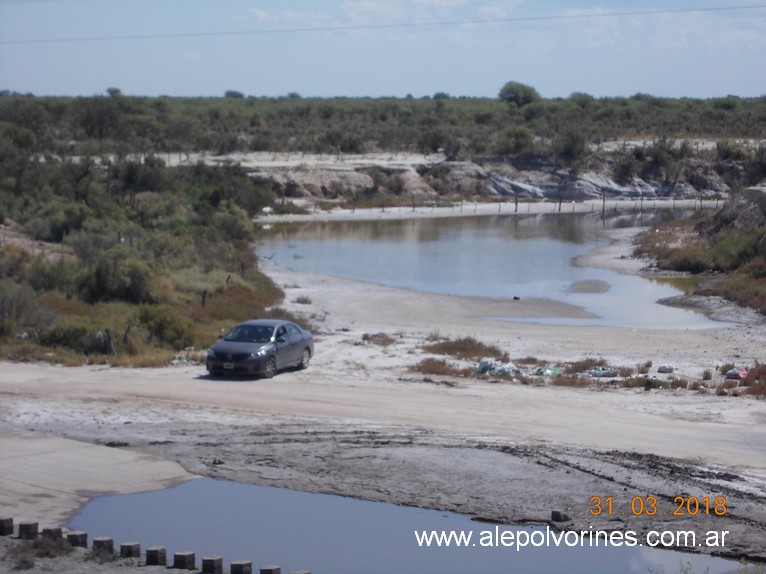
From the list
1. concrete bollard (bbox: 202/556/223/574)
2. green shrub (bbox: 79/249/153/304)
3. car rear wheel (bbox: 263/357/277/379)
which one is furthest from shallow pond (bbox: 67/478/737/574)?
green shrub (bbox: 79/249/153/304)

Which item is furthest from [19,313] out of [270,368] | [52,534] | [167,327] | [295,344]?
[52,534]

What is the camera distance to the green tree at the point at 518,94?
189 m

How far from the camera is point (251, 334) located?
26188 millimetres

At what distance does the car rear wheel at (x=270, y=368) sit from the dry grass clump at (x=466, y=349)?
5.95 meters

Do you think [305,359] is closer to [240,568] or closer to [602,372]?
[602,372]

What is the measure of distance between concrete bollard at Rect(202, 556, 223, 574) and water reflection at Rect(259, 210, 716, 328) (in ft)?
89.3

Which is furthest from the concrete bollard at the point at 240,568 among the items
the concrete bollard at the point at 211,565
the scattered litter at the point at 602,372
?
the scattered litter at the point at 602,372

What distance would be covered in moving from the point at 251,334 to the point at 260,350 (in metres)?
0.89

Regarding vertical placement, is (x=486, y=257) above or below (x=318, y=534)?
above

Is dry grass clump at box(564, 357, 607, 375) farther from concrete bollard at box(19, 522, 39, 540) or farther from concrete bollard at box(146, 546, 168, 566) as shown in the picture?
concrete bollard at box(19, 522, 39, 540)

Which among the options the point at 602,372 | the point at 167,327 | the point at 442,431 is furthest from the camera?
the point at 167,327

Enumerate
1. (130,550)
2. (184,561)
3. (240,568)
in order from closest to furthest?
(240,568)
(184,561)
(130,550)

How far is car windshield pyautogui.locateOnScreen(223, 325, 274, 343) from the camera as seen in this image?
25.9 m

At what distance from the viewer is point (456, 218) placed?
281 ft
